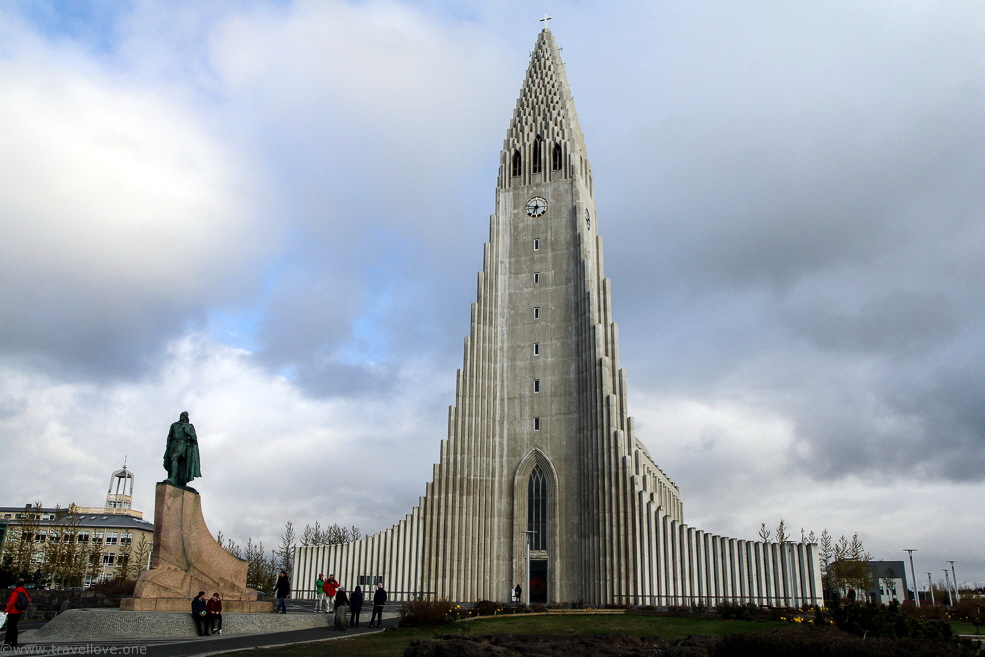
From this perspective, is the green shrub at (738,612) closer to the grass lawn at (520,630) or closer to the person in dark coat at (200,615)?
the grass lawn at (520,630)

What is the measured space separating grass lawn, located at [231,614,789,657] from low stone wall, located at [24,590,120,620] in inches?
533

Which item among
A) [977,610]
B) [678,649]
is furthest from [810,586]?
[678,649]

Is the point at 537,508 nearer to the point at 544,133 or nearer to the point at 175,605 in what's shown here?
the point at 544,133

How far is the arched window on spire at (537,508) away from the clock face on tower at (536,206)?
664 inches

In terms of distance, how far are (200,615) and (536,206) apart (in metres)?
37.6

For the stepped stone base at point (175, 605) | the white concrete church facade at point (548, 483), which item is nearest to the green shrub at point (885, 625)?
the stepped stone base at point (175, 605)

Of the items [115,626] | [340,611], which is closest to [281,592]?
[340,611]

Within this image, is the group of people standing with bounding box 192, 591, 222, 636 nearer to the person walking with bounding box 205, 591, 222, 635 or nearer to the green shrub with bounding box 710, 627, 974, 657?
the person walking with bounding box 205, 591, 222, 635

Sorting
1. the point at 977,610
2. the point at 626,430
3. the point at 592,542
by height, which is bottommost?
the point at 977,610

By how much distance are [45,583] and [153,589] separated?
38144 millimetres

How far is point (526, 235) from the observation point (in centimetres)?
5141

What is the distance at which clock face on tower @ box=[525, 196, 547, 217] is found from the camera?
51.8m

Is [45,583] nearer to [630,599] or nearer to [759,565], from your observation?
[630,599]

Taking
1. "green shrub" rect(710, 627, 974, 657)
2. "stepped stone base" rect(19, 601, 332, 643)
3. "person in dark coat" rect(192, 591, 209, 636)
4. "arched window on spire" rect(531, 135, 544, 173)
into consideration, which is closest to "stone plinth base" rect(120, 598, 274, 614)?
"stepped stone base" rect(19, 601, 332, 643)
